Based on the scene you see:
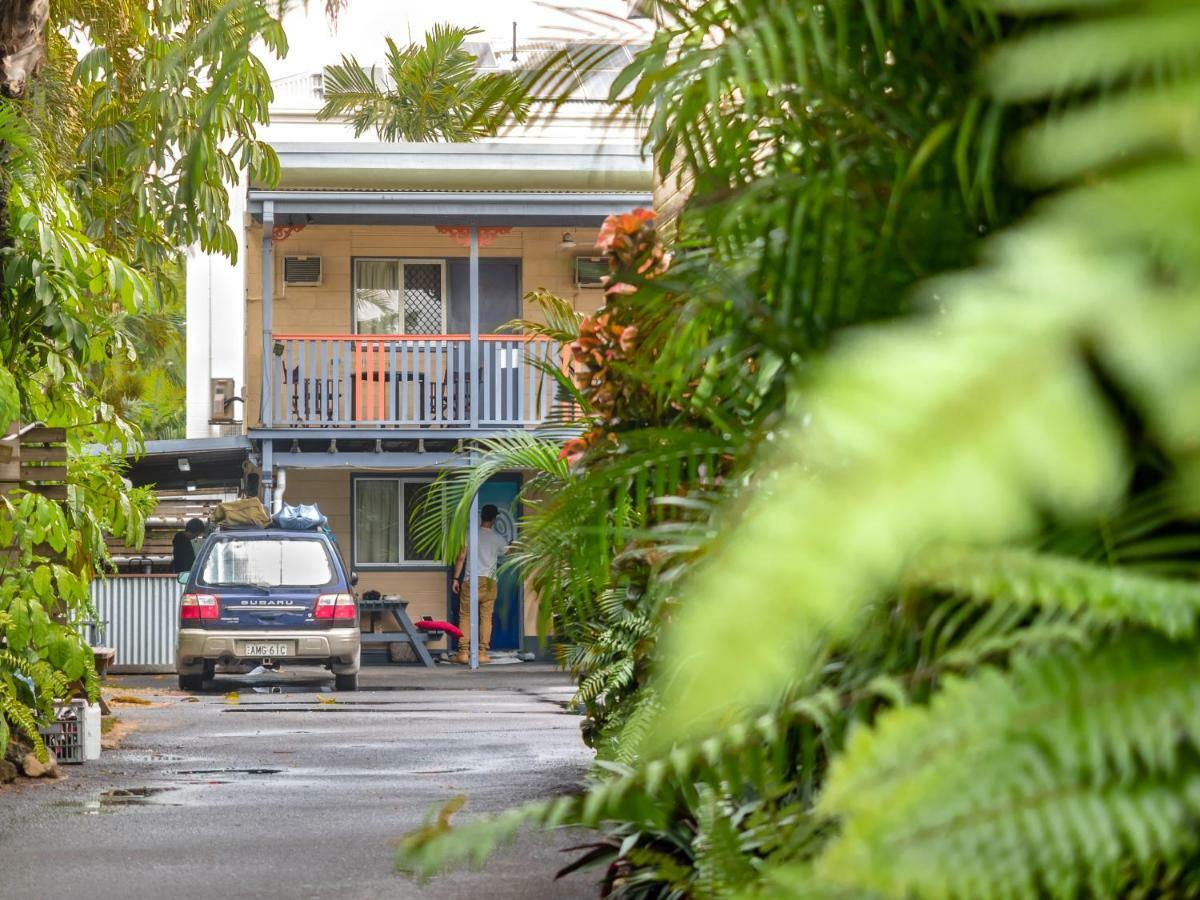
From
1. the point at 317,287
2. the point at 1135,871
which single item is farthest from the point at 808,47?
the point at 317,287

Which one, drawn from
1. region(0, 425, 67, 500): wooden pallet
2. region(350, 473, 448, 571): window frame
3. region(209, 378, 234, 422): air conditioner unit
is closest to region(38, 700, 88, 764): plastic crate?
region(0, 425, 67, 500): wooden pallet

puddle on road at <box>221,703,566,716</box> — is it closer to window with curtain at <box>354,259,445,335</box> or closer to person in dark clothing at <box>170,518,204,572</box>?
person in dark clothing at <box>170,518,204,572</box>

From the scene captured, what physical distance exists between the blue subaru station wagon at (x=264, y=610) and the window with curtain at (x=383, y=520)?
6.57 m

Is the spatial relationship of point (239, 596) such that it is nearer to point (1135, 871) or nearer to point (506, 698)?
point (506, 698)

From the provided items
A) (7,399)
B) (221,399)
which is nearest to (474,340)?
(221,399)

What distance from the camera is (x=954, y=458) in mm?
293

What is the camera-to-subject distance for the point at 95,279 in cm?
732

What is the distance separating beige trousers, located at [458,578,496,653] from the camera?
20.5 metres

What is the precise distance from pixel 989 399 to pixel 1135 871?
0.74 metres

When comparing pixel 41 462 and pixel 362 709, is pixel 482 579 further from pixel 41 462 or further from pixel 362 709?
pixel 41 462

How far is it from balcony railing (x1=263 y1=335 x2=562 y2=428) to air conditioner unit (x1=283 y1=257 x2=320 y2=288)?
4.43 feet

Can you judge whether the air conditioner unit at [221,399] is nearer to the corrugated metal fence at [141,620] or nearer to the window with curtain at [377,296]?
the window with curtain at [377,296]

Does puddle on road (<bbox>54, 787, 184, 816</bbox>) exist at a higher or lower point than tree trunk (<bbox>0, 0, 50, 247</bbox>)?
lower

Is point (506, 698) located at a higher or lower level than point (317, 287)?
lower
